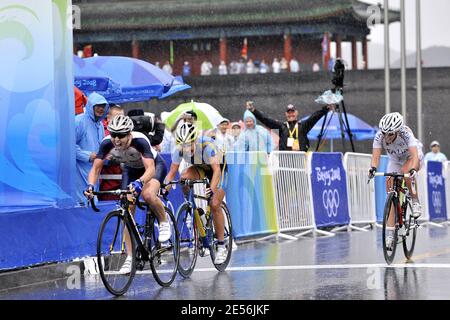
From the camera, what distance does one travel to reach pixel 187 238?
42.7 feet

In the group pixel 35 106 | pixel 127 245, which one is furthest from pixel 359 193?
pixel 127 245

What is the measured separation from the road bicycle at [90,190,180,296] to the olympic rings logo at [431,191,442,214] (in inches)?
603

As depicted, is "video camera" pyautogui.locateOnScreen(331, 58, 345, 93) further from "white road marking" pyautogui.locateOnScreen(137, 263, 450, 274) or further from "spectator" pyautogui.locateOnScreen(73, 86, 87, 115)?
"white road marking" pyautogui.locateOnScreen(137, 263, 450, 274)

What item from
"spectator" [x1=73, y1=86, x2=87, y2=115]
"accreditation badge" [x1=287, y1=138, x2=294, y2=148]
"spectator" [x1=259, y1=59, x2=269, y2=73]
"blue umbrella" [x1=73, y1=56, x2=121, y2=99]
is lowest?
"accreditation badge" [x1=287, y1=138, x2=294, y2=148]

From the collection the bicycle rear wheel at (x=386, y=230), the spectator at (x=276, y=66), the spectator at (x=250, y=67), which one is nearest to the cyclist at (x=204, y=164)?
the bicycle rear wheel at (x=386, y=230)

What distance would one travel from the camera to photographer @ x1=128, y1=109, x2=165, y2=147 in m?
15.5

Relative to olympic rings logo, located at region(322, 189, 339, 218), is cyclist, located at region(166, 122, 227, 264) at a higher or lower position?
higher

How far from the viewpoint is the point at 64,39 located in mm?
14062

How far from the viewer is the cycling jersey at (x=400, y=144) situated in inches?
577

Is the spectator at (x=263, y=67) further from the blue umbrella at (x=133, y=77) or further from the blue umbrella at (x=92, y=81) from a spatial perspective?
the blue umbrella at (x=92, y=81)

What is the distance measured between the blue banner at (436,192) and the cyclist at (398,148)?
37.8 feet

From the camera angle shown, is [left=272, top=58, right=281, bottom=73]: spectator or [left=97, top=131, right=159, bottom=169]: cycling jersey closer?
[left=97, top=131, right=159, bottom=169]: cycling jersey

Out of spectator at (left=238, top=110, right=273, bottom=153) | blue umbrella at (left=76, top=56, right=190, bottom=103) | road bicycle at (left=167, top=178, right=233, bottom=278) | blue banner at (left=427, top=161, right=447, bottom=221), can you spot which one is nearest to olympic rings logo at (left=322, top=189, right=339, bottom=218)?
spectator at (left=238, top=110, right=273, bottom=153)

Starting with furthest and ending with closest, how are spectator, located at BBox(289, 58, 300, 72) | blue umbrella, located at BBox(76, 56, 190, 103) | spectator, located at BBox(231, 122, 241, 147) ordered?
spectator, located at BBox(289, 58, 300, 72) → spectator, located at BBox(231, 122, 241, 147) → blue umbrella, located at BBox(76, 56, 190, 103)
